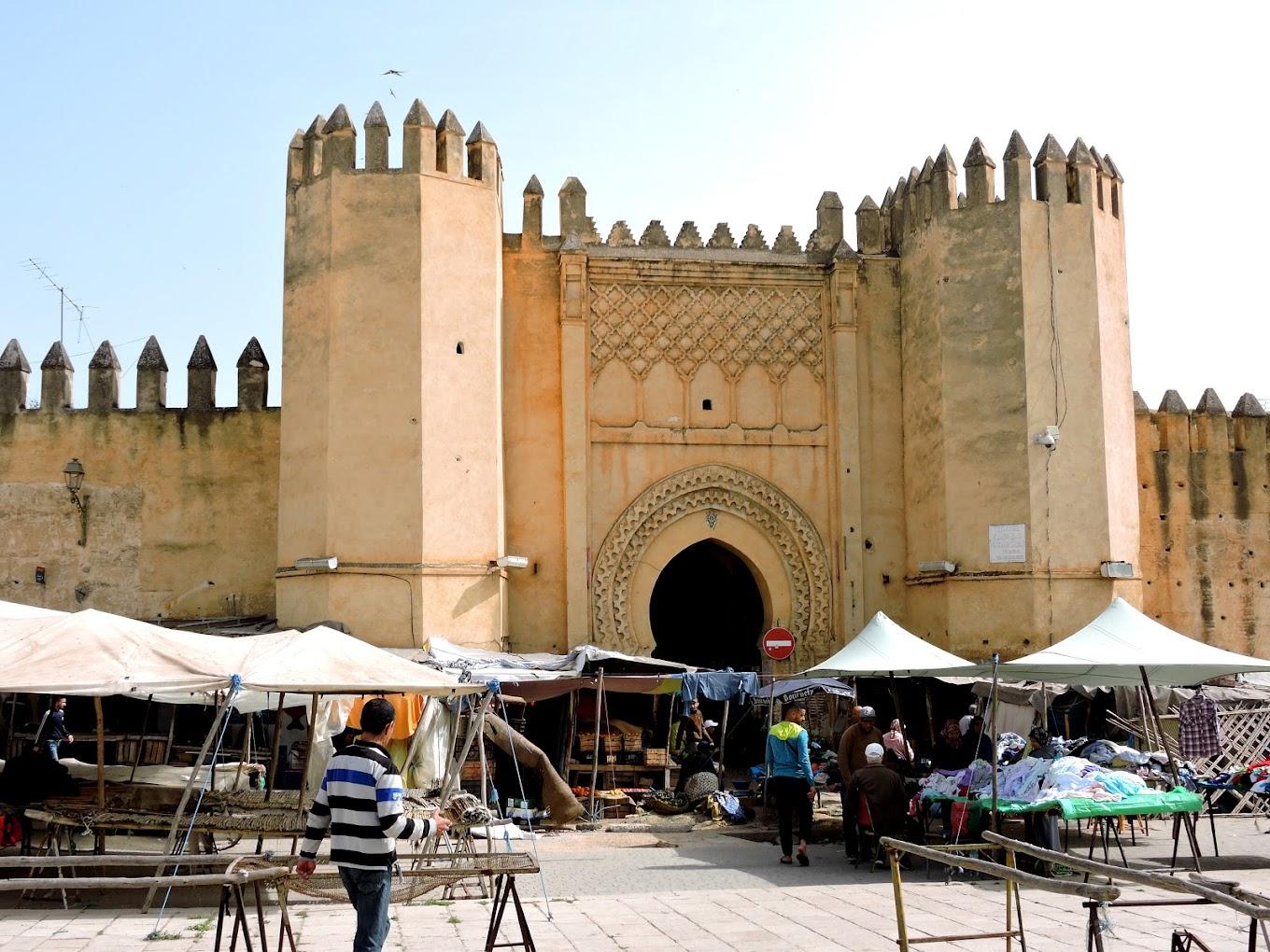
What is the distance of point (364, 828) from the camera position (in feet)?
18.2

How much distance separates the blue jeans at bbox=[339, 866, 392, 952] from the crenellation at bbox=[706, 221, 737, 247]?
43.7 ft

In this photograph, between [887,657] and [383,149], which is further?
[383,149]

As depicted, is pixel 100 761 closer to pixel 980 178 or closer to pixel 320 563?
pixel 320 563

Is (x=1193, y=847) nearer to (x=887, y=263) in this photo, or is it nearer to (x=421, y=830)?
(x=421, y=830)

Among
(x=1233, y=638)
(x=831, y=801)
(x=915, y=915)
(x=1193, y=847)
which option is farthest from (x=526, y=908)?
(x=1233, y=638)

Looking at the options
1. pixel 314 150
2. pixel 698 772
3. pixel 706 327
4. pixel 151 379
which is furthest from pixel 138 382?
pixel 698 772

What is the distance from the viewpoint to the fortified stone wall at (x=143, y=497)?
17141mm

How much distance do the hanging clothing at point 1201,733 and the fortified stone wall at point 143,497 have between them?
34.7 feet

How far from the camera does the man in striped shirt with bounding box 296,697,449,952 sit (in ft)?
18.1

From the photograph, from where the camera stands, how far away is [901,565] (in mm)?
17781

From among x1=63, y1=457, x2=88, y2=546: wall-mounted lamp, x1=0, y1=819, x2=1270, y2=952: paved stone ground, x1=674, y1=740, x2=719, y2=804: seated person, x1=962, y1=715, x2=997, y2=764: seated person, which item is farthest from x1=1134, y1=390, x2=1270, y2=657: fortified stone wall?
x1=63, y1=457, x2=88, y2=546: wall-mounted lamp

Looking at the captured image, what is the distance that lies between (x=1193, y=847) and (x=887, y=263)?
10030mm

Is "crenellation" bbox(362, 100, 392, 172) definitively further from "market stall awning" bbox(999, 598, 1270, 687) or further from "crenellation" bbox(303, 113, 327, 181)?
"market stall awning" bbox(999, 598, 1270, 687)

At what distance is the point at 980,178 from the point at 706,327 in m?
3.85
